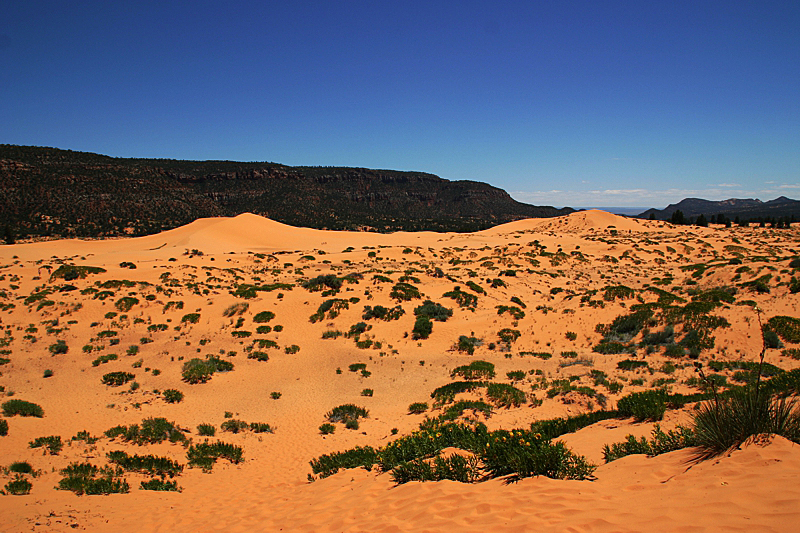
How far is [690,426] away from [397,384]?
336 inches

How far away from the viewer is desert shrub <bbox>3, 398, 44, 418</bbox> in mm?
9923

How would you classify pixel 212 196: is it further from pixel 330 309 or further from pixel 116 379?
pixel 116 379

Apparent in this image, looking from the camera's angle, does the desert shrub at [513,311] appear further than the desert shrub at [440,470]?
Yes

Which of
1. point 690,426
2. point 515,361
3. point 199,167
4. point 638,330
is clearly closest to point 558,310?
point 638,330

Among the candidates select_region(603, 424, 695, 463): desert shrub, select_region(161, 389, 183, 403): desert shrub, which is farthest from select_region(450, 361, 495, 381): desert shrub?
select_region(161, 389, 183, 403): desert shrub

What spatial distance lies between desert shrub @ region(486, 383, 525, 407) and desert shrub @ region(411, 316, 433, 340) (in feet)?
22.2

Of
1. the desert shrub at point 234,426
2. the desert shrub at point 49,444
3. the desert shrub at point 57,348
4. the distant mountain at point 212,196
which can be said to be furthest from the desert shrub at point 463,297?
A: the distant mountain at point 212,196

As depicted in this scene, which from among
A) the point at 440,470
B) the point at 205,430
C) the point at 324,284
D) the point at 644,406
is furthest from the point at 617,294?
the point at 205,430

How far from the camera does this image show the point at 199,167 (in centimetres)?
9969

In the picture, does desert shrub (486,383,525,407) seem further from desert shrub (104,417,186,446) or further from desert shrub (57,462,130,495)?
desert shrub (57,462,130,495)

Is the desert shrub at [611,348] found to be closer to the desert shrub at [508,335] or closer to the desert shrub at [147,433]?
the desert shrub at [508,335]

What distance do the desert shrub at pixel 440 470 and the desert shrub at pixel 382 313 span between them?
13.9m

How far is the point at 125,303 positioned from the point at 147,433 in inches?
575

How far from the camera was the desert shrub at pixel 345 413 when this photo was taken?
1052 cm
